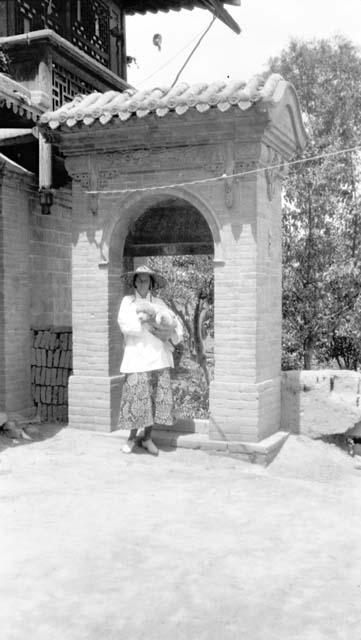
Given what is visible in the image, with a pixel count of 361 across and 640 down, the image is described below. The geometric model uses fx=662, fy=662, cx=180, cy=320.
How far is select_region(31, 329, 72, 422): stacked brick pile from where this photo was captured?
353 inches

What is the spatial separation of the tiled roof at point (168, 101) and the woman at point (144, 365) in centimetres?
175

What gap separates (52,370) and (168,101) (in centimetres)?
391

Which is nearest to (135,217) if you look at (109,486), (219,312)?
(219,312)

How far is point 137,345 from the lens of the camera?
7.39m

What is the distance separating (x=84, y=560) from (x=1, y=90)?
5.52 meters

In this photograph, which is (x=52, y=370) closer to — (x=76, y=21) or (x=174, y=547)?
(x=174, y=547)

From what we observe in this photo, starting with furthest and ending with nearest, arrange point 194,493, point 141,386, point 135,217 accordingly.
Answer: point 135,217 < point 141,386 < point 194,493

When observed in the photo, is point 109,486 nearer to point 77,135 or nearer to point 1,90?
point 77,135

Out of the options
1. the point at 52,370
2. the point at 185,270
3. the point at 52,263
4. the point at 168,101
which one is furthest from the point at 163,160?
the point at 185,270

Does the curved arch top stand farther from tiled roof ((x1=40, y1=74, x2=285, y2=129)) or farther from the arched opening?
tiled roof ((x1=40, y1=74, x2=285, y2=129))

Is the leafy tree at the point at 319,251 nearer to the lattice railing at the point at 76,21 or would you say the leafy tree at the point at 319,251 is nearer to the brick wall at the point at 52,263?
the lattice railing at the point at 76,21

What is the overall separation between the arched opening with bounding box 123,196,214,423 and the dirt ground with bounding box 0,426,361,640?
168cm

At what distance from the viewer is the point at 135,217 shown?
838 centimetres

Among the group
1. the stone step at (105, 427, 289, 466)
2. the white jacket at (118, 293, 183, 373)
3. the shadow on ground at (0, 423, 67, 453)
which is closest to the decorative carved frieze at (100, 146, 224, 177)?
the white jacket at (118, 293, 183, 373)
